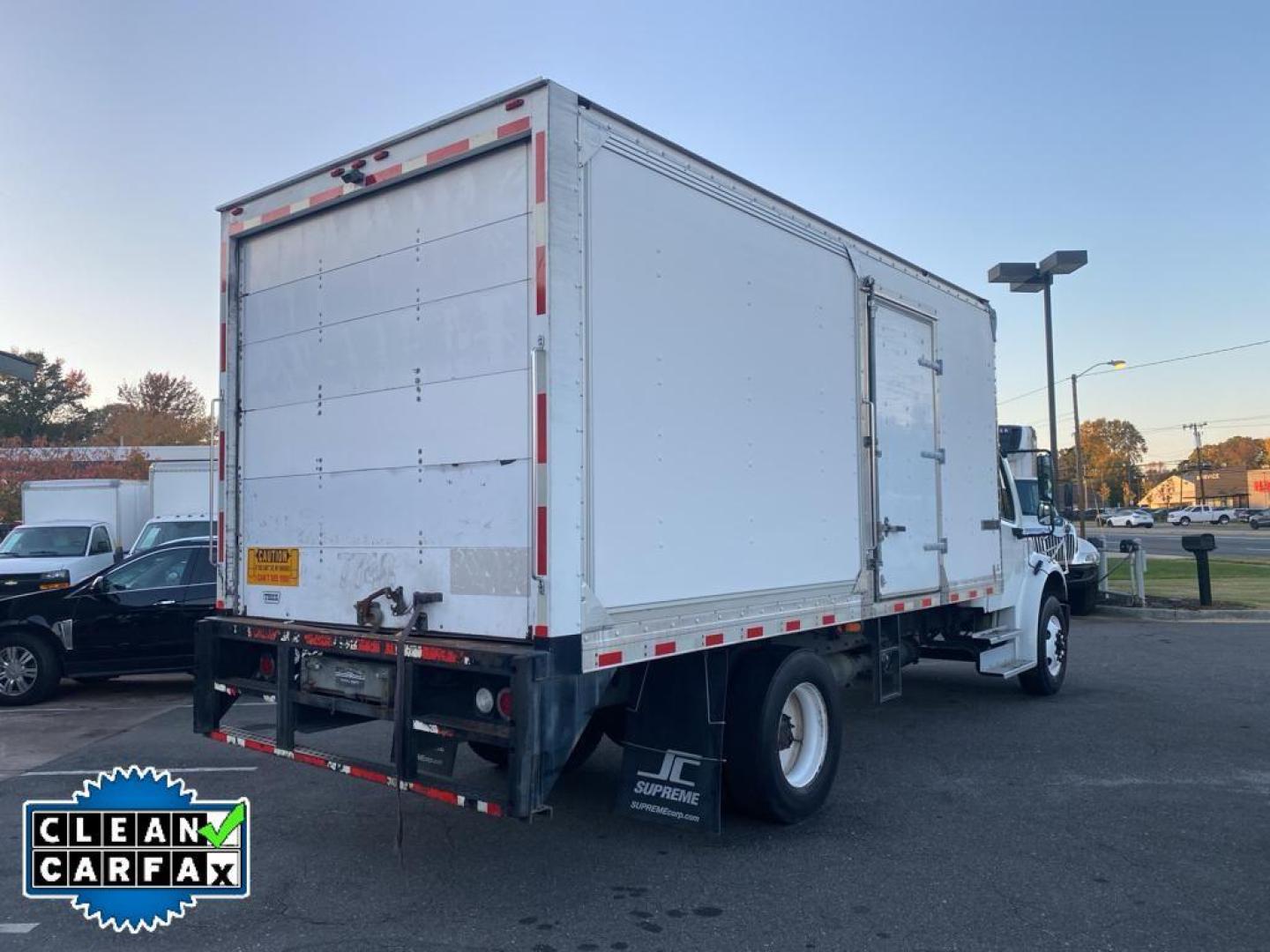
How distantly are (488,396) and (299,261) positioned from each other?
6.05ft

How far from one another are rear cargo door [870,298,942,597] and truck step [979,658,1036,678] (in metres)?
1.65

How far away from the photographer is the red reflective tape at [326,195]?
5184 millimetres

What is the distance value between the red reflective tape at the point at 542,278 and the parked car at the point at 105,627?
273 inches

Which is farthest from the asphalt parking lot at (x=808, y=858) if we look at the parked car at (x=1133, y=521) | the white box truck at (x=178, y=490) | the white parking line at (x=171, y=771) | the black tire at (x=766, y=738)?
the parked car at (x=1133, y=521)

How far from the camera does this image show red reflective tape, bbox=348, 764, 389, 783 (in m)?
4.45

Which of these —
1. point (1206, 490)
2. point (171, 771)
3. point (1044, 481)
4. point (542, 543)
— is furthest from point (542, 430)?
point (1206, 490)

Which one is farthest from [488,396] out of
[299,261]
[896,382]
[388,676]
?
[896,382]

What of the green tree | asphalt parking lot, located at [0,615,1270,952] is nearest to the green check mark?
asphalt parking lot, located at [0,615,1270,952]

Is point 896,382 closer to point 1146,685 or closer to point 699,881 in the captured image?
point 699,881

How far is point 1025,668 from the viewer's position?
873 centimetres

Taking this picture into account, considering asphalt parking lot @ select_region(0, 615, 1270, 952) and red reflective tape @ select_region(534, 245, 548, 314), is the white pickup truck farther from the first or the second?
red reflective tape @ select_region(534, 245, 548, 314)

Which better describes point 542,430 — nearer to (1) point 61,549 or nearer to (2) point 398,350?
(2) point 398,350

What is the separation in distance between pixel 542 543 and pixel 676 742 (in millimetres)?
1573

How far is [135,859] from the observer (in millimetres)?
4250
